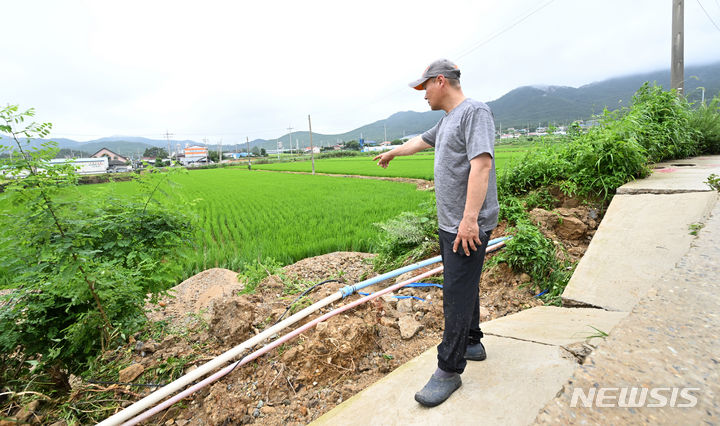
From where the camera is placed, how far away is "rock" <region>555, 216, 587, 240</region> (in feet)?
10.5

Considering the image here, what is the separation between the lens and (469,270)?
4.69 ft

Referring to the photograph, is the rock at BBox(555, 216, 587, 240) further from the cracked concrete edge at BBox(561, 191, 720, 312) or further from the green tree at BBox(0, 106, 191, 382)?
the green tree at BBox(0, 106, 191, 382)

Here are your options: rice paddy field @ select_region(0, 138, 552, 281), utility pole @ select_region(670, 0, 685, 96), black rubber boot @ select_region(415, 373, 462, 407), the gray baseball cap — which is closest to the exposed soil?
black rubber boot @ select_region(415, 373, 462, 407)

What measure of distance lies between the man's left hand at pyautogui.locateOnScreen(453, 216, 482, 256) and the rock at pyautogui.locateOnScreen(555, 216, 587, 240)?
2363 millimetres

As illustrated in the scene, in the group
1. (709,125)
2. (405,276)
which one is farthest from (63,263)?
(709,125)

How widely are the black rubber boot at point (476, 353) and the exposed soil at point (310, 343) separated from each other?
452 millimetres

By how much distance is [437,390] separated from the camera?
137 cm

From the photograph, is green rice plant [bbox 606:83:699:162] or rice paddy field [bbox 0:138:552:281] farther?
green rice plant [bbox 606:83:699:162]

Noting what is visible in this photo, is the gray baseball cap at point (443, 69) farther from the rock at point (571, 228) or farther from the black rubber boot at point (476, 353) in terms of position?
the rock at point (571, 228)

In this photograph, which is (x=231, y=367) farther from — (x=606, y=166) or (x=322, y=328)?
(x=606, y=166)

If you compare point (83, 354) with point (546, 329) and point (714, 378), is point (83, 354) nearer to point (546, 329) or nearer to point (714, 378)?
point (546, 329)

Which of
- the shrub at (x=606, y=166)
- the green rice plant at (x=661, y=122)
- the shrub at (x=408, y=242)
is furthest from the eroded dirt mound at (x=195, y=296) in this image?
the green rice plant at (x=661, y=122)

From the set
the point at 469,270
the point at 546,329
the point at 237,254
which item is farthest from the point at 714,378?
the point at 237,254

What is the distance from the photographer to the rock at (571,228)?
319 cm
